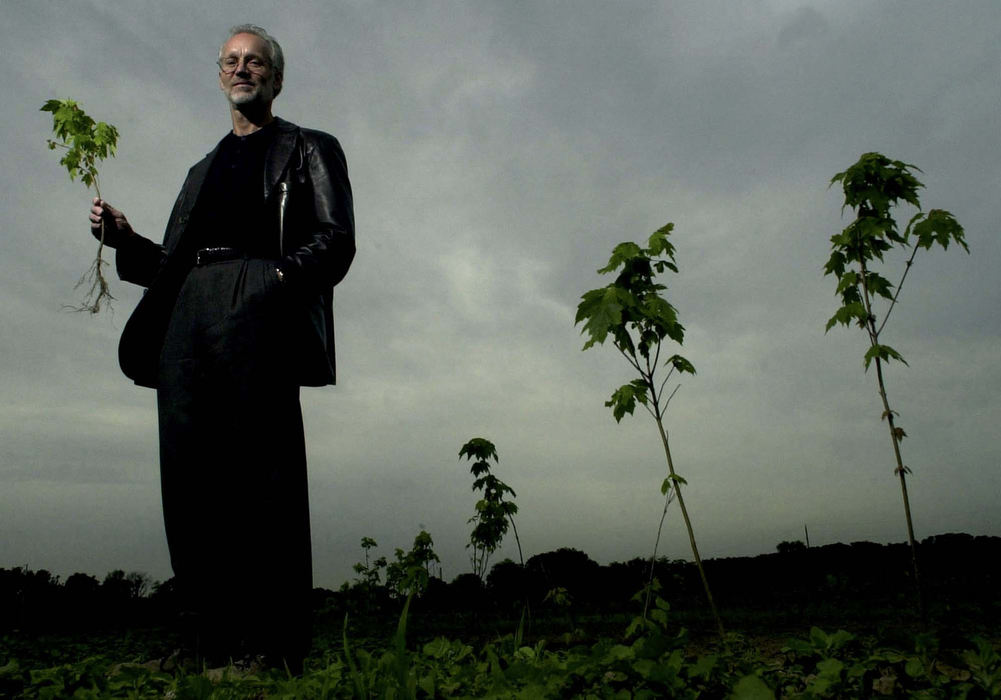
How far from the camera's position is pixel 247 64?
328 cm

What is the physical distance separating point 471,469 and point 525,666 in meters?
6.09

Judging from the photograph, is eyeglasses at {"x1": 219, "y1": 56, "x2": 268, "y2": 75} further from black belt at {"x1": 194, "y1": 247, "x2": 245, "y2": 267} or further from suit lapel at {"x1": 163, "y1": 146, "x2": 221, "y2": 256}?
black belt at {"x1": 194, "y1": 247, "x2": 245, "y2": 267}

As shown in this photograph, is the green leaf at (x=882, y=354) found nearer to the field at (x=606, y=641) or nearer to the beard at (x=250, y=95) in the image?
the field at (x=606, y=641)

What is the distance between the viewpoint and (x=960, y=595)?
967 centimetres

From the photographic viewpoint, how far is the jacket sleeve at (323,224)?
296cm

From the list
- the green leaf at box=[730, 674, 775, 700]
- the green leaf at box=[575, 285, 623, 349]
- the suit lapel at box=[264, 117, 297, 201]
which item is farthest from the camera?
the green leaf at box=[575, 285, 623, 349]

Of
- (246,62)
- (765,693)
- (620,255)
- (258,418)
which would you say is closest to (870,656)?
(765,693)

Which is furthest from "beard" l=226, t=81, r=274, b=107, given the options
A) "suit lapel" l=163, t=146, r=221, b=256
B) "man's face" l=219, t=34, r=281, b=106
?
"suit lapel" l=163, t=146, r=221, b=256

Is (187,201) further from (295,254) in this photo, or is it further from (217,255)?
(295,254)

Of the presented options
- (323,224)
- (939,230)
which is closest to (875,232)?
(939,230)

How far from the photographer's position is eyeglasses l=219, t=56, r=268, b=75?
129 inches

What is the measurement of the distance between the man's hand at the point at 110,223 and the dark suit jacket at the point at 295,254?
5 cm

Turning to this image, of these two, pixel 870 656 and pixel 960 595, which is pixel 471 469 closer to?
pixel 870 656

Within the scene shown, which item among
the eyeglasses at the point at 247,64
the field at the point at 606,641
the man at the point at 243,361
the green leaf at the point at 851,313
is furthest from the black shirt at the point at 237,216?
the green leaf at the point at 851,313
